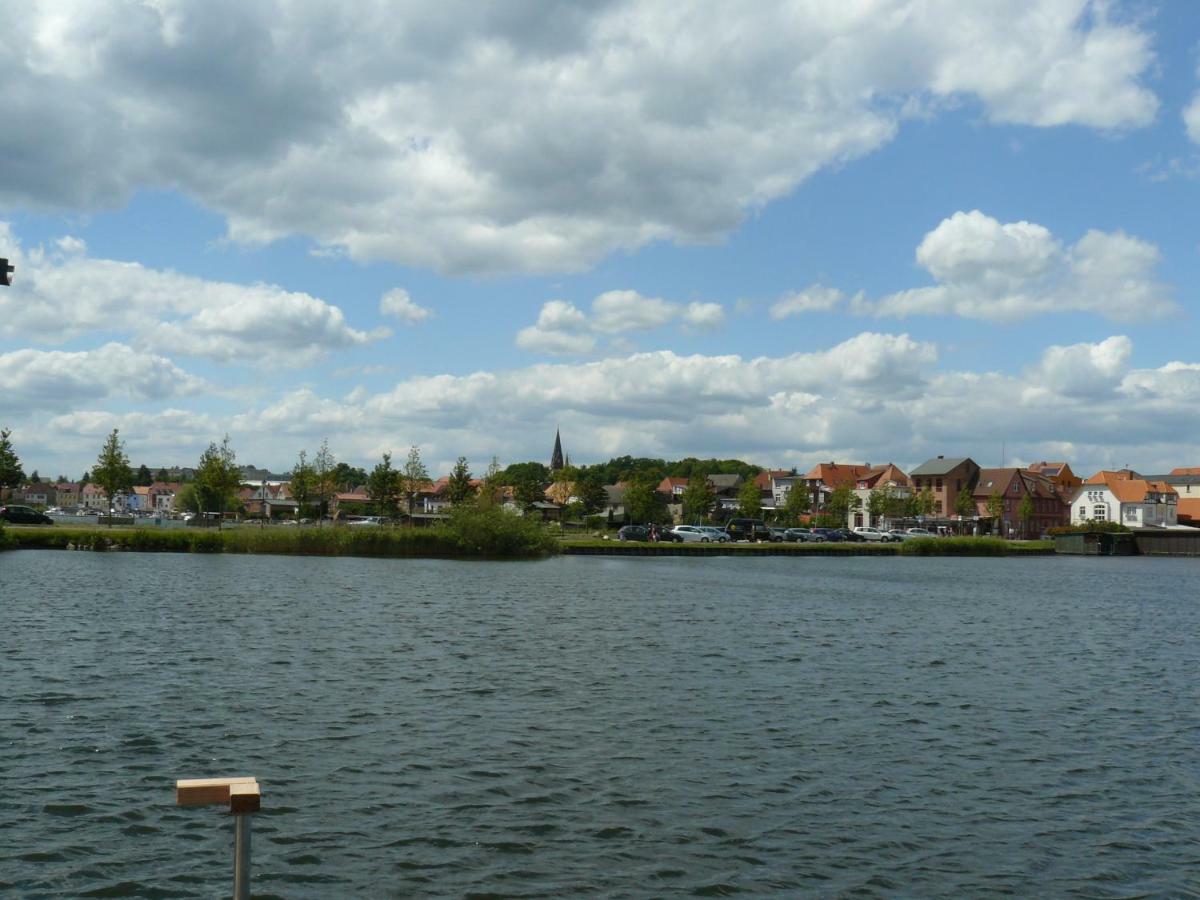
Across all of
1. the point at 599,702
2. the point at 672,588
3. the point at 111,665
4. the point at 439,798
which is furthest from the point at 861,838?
the point at 672,588

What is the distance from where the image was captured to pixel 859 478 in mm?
191375

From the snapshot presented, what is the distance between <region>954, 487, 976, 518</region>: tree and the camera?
6216 inches

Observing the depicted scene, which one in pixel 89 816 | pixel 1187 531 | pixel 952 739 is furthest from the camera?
pixel 1187 531

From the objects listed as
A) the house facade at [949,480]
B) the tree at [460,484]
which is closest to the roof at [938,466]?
the house facade at [949,480]

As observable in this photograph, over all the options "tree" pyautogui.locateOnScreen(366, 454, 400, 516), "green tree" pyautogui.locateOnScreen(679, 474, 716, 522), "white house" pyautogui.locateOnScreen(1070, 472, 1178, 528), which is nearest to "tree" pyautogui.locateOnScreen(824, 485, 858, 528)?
"green tree" pyautogui.locateOnScreen(679, 474, 716, 522)

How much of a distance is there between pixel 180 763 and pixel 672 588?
40.8 m

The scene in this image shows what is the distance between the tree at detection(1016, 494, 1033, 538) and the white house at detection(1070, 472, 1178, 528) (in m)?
7.97

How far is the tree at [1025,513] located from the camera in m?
165

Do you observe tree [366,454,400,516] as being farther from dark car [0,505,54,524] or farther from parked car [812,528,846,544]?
parked car [812,528,846,544]

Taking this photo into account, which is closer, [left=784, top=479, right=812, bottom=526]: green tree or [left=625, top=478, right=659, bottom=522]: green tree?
[left=625, top=478, right=659, bottom=522]: green tree

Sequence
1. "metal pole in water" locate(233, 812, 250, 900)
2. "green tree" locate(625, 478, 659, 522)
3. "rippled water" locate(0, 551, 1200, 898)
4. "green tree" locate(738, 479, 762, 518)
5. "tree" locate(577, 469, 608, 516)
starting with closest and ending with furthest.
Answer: "metal pole in water" locate(233, 812, 250, 900), "rippled water" locate(0, 551, 1200, 898), "green tree" locate(625, 478, 659, 522), "tree" locate(577, 469, 608, 516), "green tree" locate(738, 479, 762, 518)

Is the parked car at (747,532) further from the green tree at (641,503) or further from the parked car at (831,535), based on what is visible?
the green tree at (641,503)

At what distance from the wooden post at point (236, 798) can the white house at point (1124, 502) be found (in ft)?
569

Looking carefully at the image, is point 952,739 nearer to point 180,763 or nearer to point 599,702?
point 599,702
